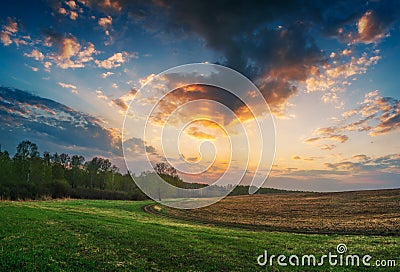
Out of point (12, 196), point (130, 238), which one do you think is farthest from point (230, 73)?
point (12, 196)

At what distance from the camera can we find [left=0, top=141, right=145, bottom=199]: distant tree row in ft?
268

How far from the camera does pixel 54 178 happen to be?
112m

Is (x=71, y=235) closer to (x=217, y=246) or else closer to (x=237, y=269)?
(x=217, y=246)

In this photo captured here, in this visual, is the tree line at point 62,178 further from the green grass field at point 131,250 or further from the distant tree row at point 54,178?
the green grass field at point 131,250

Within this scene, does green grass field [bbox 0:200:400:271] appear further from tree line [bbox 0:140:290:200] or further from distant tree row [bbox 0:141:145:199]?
distant tree row [bbox 0:141:145:199]

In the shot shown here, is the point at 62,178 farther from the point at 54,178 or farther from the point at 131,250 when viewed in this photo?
the point at 131,250

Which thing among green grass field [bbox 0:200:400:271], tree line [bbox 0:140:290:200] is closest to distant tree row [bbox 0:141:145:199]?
tree line [bbox 0:140:290:200]

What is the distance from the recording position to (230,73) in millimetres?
43500

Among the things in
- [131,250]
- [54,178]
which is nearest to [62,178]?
[54,178]

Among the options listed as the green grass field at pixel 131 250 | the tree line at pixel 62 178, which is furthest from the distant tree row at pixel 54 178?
the green grass field at pixel 131 250

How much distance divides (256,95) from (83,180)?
111714 millimetres

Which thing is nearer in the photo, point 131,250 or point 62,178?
point 131,250

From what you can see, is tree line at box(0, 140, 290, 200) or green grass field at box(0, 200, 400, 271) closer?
green grass field at box(0, 200, 400, 271)

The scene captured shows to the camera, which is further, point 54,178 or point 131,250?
point 54,178
